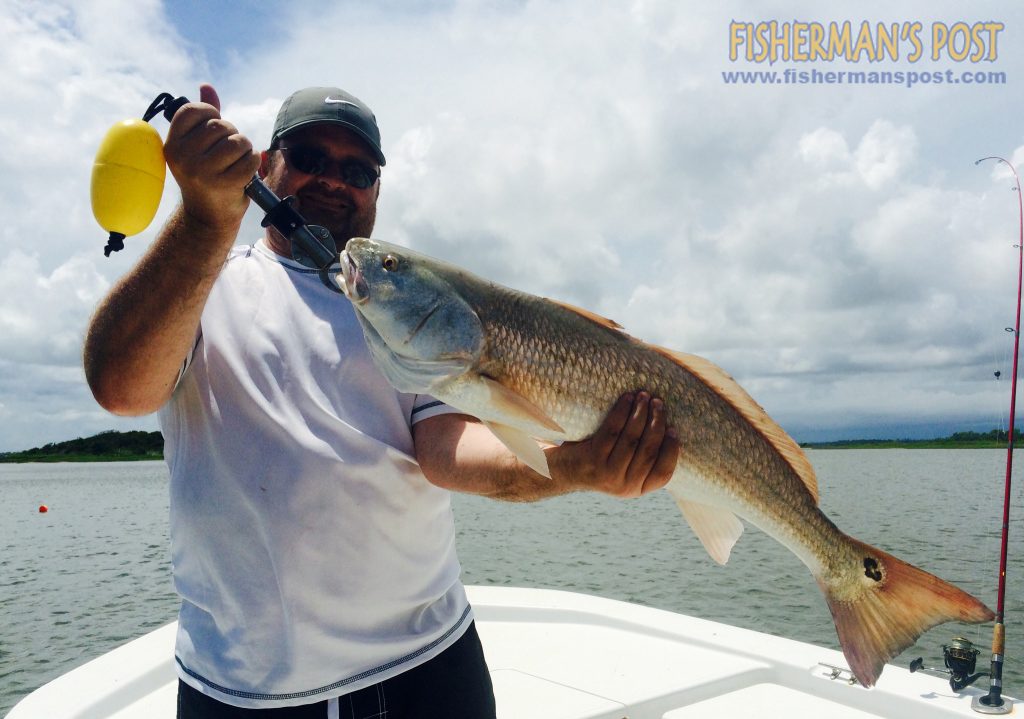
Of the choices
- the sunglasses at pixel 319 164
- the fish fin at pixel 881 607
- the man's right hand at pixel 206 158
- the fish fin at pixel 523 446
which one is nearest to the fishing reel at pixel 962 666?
the fish fin at pixel 881 607

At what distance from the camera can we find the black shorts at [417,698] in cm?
230

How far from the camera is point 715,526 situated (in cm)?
266

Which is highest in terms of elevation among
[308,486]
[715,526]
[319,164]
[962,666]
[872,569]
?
[319,164]

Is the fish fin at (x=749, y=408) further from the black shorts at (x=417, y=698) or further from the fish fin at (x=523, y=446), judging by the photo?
the black shorts at (x=417, y=698)

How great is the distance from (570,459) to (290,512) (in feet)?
2.96

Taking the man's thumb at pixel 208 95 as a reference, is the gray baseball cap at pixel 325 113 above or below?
above

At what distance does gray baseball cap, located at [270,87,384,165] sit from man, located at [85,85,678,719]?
51cm

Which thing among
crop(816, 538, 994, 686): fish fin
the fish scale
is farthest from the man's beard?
crop(816, 538, 994, 686): fish fin

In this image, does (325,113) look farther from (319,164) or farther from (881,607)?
(881,607)

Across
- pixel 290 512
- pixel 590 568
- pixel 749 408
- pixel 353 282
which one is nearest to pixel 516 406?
pixel 353 282

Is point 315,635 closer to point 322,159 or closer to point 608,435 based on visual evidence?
point 608,435

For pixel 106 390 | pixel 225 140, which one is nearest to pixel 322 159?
pixel 225 140

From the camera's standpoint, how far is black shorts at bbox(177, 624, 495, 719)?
7.56ft

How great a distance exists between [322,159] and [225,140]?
94cm
